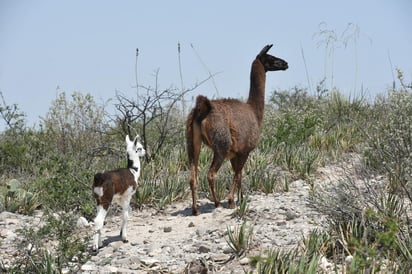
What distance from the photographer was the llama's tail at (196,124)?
9.73m

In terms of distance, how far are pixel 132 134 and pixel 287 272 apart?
26.1 feet

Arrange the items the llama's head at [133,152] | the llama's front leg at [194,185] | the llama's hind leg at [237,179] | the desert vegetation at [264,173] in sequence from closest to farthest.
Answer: the desert vegetation at [264,173] < the llama's head at [133,152] < the llama's front leg at [194,185] < the llama's hind leg at [237,179]

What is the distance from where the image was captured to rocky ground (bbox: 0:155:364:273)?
7.73m

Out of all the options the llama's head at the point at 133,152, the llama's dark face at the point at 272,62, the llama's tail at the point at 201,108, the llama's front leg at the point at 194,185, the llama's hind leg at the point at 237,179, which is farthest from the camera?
the llama's dark face at the point at 272,62

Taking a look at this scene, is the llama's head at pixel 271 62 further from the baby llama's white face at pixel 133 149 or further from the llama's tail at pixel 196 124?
the baby llama's white face at pixel 133 149

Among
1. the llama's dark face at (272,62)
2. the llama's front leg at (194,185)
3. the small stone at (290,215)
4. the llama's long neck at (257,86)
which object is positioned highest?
the llama's dark face at (272,62)

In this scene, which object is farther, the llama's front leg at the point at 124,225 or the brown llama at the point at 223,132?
the brown llama at the point at 223,132

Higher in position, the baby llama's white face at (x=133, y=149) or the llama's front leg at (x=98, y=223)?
the baby llama's white face at (x=133, y=149)

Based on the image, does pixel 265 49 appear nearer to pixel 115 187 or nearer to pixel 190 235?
pixel 190 235

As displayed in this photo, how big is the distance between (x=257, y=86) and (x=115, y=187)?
3639 millimetres

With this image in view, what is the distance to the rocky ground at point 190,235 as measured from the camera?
7.73m

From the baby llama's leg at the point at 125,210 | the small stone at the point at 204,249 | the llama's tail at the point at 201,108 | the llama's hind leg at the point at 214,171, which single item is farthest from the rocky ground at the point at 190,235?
the llama's tail at the point at 201,108

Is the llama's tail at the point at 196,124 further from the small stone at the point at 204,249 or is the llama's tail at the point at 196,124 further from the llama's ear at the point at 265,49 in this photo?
the small stone at the point at 204,249

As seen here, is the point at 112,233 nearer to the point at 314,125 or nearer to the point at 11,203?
the point at 11,203
